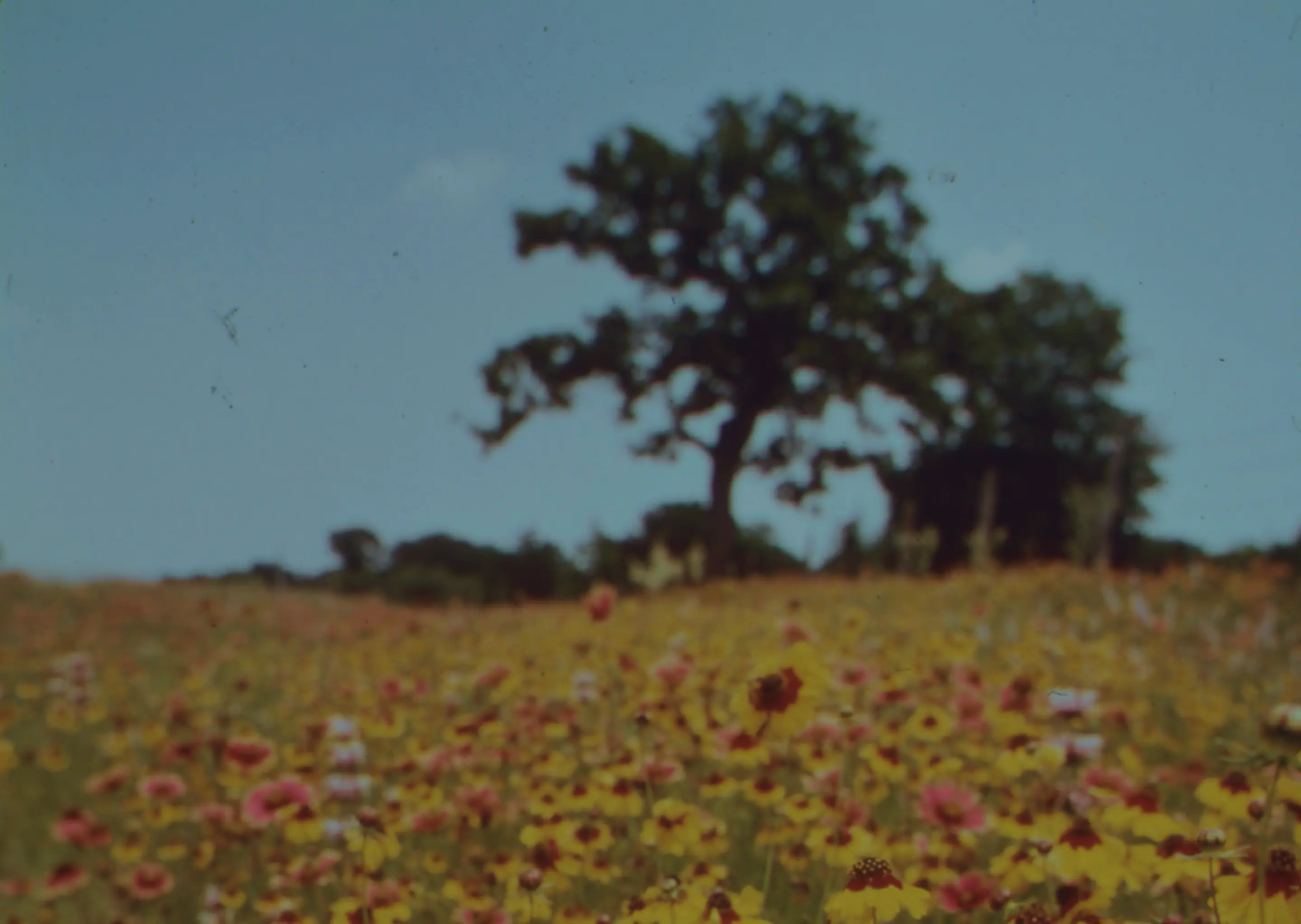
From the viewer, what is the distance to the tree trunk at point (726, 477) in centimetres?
1712

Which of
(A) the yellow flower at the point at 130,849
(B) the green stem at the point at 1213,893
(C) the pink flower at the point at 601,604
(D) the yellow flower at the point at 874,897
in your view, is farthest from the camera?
(C) the pink flower at the point at 601,604

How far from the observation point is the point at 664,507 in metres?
21.4

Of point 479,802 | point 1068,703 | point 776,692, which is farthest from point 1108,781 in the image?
point 479,802

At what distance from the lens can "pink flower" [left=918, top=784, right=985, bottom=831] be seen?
5.94 feet

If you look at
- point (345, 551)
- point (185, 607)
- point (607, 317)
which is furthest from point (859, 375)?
point (185, 607)

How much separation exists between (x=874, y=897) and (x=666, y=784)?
1462 mm

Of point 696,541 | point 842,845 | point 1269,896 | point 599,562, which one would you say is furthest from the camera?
point 696,541

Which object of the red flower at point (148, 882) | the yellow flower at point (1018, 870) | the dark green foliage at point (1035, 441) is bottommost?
the red flower at point (148, 882)

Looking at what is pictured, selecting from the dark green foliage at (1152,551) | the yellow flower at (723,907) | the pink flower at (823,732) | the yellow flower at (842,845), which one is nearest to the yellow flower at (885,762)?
the pink flower at (823,732)

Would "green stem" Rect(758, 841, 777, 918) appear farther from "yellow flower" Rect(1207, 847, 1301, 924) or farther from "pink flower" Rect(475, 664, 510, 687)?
"pink flower" Rect(475, 664, 510, 687)

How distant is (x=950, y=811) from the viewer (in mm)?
1822

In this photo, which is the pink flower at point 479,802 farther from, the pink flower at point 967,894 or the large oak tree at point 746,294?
the large oak tree at point 746,294

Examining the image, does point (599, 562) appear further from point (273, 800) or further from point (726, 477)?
point (273, 800)

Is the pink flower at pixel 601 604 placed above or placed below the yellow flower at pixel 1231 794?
above
